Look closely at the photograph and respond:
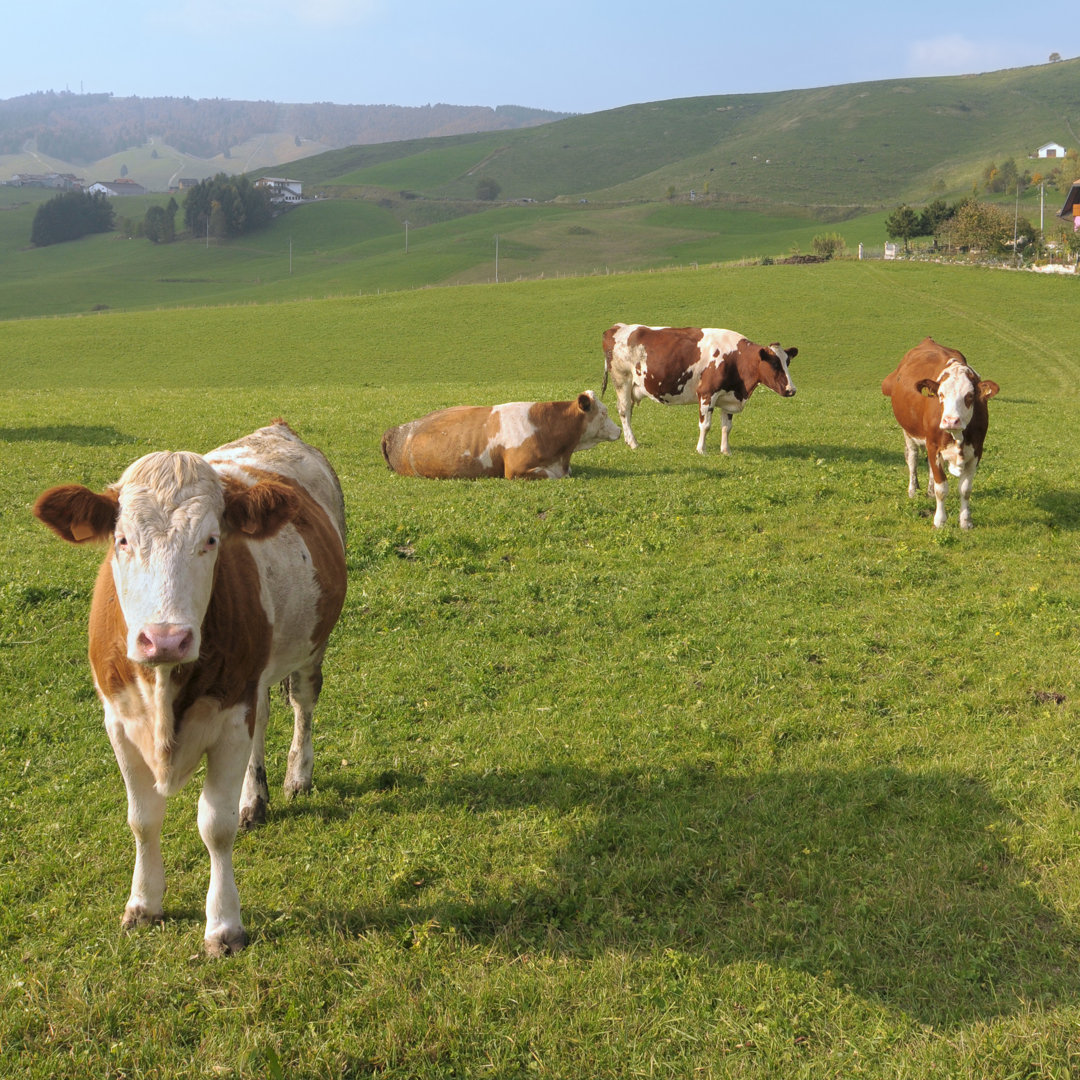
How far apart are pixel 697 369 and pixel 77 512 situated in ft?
52.5

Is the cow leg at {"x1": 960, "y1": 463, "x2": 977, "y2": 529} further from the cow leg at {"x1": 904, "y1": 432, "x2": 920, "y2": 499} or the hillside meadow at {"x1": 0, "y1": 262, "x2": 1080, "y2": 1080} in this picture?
the cow leg at {"x1": 904, "y1": 432, "x2": 920, "y2": 499}

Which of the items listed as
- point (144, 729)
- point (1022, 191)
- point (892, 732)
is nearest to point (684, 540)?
point (892, 732)

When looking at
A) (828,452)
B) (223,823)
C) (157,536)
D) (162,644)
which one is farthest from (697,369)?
(162,644)

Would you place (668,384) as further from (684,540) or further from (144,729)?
(144,729)

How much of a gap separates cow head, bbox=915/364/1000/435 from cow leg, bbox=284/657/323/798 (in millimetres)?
9905

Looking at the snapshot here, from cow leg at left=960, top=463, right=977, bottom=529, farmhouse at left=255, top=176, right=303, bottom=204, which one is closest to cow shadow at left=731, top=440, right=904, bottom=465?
cow leg at left=960, top=463, right=977, bottom=529

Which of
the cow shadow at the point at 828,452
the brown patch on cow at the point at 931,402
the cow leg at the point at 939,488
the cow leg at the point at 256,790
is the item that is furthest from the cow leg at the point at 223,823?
the cow shadow at the point at 828,452

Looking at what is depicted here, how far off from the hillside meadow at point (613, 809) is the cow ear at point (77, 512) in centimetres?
229

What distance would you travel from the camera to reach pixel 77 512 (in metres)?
4.68

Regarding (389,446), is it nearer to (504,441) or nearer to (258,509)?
(504,441)

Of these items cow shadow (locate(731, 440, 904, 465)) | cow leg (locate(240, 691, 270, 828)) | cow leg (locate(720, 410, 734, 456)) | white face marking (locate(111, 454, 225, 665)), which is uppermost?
white face marking (locate(111, 454, 225, 665))

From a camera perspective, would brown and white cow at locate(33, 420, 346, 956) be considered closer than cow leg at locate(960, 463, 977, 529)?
Yes

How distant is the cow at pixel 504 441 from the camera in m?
16.9

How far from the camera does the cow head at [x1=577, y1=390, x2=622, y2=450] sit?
17208 mm
